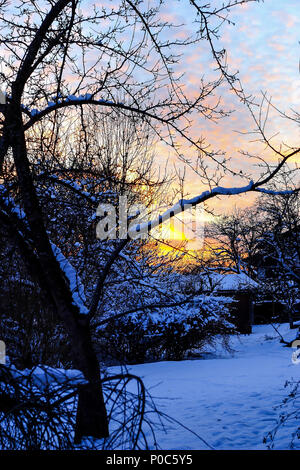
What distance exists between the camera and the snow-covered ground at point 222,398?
217 inches

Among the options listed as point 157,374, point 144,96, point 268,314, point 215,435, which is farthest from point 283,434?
point 268,314

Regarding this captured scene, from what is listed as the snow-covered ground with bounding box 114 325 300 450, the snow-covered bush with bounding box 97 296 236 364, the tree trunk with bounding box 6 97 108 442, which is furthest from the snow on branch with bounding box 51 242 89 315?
the snow-covered bush with bounding box 97 296 236 364

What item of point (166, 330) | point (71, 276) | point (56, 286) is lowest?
point (166, 330)

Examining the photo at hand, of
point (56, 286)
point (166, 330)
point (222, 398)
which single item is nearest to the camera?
point (56, 286)

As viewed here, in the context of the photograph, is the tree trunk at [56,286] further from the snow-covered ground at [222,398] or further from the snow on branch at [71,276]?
the snow-covered ground at [222,398]

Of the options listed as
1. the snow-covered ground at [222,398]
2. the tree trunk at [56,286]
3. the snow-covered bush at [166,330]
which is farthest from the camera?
the snow-covered bush at [166,330]

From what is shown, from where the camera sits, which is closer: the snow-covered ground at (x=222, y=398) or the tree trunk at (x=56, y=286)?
the tree trunk at (x=56, y=286)

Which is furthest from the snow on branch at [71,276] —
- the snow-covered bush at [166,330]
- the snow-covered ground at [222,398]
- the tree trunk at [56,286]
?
the snow-covered bush at [166,330]

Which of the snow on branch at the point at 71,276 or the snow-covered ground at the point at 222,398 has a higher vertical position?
the snow on branch at the point at 71,276

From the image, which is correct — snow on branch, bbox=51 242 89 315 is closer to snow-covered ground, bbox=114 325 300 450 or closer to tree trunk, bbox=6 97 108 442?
tree trunk, bbox=6 97 108 442

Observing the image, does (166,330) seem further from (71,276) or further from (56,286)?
(56,286)

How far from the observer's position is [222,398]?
7762 mm

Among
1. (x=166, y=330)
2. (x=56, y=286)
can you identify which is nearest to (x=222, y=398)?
(x=56, y=286)

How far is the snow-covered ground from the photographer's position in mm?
5504
